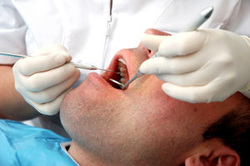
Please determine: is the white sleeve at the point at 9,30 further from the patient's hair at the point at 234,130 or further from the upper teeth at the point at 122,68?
the patient's hair at the point at 234,130

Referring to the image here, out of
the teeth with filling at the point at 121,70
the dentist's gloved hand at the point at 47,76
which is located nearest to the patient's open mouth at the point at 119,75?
the teeth with filling at the point at 121,70

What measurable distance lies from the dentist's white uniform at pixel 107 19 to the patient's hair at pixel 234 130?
0.40 metres

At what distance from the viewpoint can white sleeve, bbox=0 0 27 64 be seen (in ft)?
4.47

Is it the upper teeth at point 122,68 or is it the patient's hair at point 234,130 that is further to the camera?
the upper teeth at point 122,68

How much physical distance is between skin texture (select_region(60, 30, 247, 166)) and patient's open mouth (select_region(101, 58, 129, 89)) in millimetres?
78

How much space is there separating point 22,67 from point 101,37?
0.40 m

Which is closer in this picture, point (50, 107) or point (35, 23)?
point (50, 107)

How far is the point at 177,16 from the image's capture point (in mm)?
1121

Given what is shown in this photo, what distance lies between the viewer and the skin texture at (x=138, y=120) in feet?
2.79

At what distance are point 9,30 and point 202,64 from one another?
1100 millimetres

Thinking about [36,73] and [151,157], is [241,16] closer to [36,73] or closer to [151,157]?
[151,157]

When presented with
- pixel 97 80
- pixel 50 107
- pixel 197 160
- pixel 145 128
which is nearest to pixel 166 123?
pixel 145 128

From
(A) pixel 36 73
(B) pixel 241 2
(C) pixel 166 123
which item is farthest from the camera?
(B) pixel 241 2

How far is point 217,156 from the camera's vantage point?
92 cm
